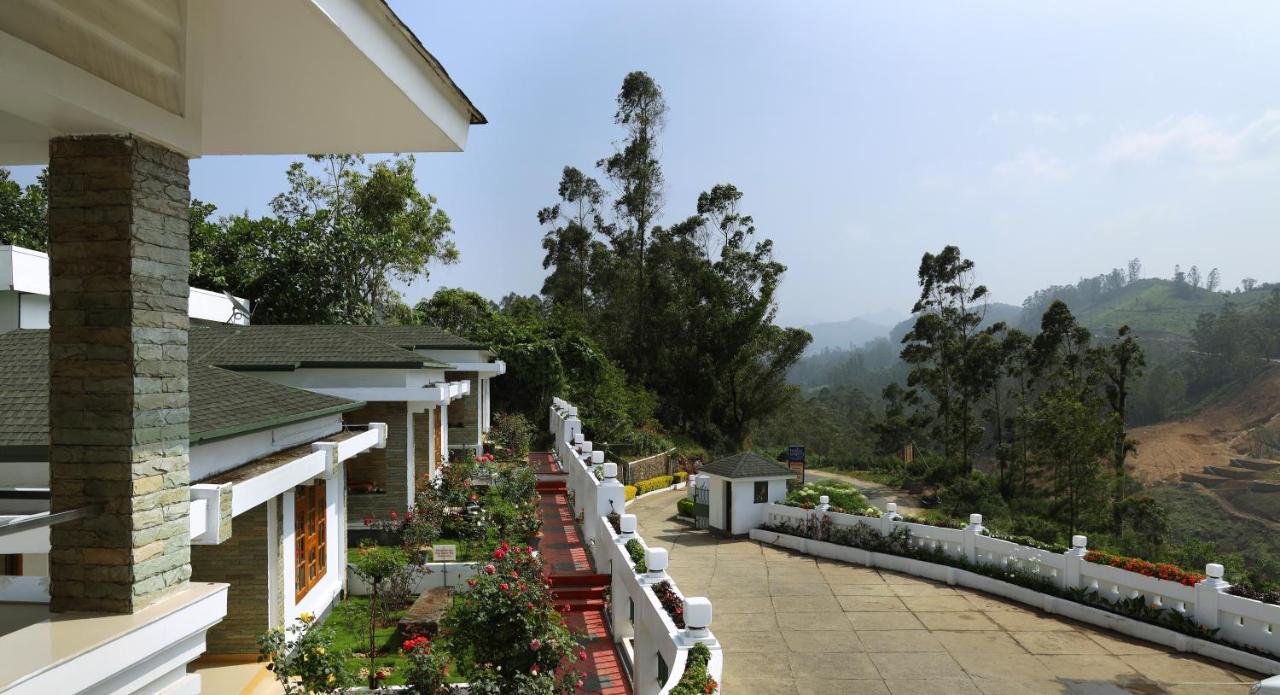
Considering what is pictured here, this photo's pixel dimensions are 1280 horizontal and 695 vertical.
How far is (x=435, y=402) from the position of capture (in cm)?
1391

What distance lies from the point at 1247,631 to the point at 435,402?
13.5 metres

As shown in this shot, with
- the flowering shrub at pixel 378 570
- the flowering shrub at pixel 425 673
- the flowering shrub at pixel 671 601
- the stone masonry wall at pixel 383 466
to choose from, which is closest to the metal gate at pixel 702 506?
the stone masonry wall at pixel 383 466

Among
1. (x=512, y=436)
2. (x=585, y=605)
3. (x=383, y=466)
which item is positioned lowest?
(x=585, y=605)

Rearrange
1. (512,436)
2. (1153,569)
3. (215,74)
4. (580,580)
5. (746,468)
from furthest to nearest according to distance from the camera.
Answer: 1. (512,436)
2. (746,468)
3. (580,580)
4. (1153,569)
5. (215,74)

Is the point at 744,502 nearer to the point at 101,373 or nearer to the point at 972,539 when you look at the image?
the point at 972,539

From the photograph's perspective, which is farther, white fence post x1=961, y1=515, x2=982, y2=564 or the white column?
white fence post x1=961, y1=515, x2=982, y2=564

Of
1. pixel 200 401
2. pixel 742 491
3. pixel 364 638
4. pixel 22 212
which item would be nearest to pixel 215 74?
pixel 200 401

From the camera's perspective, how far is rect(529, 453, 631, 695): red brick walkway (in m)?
10.2

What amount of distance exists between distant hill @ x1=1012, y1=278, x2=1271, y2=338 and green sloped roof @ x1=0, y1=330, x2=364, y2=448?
118 m

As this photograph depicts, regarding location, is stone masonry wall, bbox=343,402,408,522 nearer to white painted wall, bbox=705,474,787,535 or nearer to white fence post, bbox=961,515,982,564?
white painted wall, bbox=705,474,787,535

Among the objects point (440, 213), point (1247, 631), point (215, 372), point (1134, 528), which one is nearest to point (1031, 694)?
point (1247, 631)

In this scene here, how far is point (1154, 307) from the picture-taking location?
135 metres

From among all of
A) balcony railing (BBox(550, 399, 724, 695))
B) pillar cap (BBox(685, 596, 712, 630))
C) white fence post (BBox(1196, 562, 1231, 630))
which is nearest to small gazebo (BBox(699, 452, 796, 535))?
balcony railing (BBox(550, 399, 724, 695))

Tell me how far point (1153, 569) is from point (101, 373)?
14.4 m
